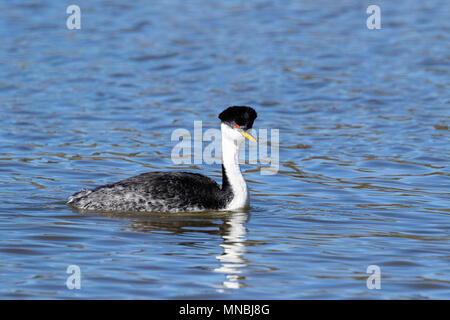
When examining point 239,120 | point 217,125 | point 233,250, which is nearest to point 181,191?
point 239,120

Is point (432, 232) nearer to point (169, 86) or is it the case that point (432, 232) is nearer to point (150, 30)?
point (169, 86)

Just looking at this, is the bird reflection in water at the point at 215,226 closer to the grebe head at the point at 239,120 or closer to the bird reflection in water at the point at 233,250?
the bird reflection in water at the point at 233,250

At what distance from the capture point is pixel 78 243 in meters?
11.9

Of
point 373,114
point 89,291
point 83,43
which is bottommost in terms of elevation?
point 89,291

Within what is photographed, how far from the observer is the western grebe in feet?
44.3

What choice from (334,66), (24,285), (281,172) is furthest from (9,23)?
(24,285)

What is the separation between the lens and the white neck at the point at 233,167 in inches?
540

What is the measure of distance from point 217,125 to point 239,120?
6989 mm

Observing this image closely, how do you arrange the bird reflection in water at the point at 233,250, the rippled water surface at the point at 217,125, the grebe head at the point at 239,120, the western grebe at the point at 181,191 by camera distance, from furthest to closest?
the western grebe at the point at 181,191
the grebe head at the point at 239,120
the rippled water surface at the point at 217,125
the bird reflection in water at the point at 233,250

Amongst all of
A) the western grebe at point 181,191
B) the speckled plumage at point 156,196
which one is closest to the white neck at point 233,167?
the western grebe at point 181,191

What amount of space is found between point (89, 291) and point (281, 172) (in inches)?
280

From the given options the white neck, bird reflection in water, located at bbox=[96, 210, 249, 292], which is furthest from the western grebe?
bird reflection in water, located at bbox=[96, 210, 249, 292]

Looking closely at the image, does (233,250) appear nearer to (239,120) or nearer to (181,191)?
(181,191)

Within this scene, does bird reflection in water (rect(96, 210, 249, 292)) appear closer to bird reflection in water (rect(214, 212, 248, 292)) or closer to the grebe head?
bird reflection in water (rect(214, 212, 248, 292))
